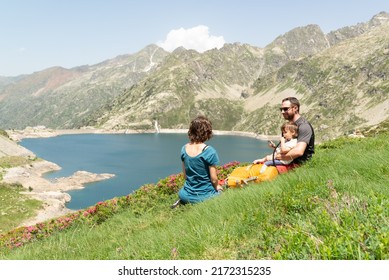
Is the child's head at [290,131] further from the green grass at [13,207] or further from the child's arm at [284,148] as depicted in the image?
the green grass at [13,207]

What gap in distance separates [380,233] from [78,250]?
6148 millimetres

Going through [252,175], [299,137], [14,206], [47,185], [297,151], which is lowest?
[47,185]

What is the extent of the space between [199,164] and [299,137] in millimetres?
3747

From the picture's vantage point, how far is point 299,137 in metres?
11.3

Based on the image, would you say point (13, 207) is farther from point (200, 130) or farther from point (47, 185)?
point (200, 130)

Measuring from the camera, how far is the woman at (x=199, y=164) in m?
9.89

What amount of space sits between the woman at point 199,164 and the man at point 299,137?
2631 mm

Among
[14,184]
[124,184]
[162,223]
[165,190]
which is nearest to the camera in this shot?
[162,223]

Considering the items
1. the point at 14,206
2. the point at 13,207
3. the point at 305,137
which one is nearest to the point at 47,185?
the point at 14,206

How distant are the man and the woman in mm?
2631
